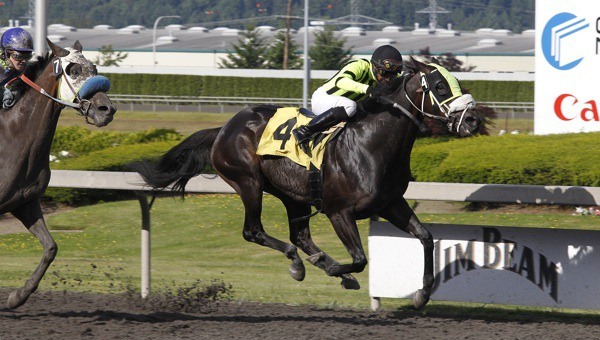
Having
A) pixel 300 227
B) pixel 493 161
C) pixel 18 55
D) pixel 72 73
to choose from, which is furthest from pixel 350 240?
pixel 493 161

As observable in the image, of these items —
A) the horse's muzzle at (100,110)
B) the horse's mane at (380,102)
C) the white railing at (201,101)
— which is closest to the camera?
the horse's muzzle at (100,110)

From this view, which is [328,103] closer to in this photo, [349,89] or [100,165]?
[349,89]

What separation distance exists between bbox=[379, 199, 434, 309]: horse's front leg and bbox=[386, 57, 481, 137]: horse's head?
649 millimetres

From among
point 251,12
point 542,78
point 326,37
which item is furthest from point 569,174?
point 251,12

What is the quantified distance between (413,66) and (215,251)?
4.89m

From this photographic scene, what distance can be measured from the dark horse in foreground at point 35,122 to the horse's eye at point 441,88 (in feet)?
6.76

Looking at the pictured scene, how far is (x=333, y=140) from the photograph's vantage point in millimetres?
6531

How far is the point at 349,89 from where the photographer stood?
650 centimetres

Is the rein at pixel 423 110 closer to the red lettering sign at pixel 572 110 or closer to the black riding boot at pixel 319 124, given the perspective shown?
the black riding boot at pixel 319 124

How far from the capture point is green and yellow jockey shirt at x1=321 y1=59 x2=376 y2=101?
655 centimetres

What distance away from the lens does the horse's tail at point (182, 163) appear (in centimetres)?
754

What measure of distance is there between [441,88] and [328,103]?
3.00 feet

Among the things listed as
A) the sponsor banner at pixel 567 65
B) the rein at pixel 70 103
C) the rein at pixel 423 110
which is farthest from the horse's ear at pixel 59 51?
the sponsor banner at pixel 567 65

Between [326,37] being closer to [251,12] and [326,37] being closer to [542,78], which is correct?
[542,78]
